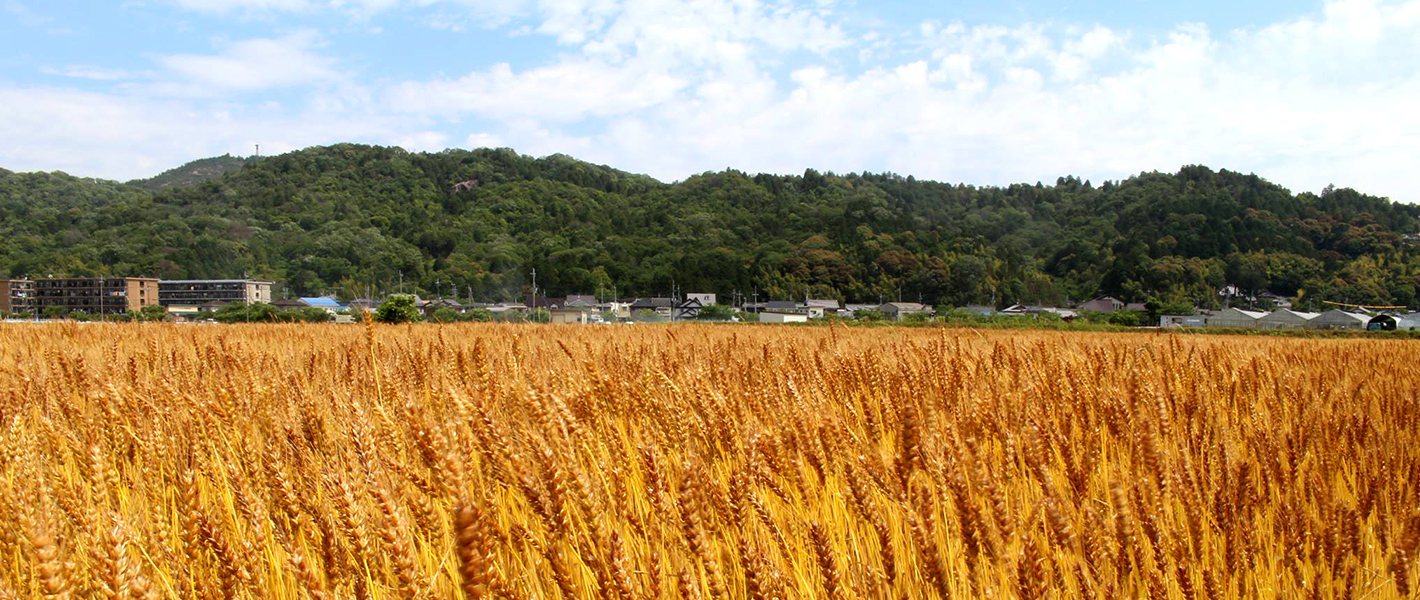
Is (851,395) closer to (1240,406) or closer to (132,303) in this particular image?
(1240,406)

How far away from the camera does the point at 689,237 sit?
83875 millimetres

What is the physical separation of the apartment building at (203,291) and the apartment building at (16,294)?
8.37 m

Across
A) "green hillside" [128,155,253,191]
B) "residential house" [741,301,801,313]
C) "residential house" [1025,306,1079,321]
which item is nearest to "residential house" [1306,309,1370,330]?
"residential house" [1025,306,1079,321]

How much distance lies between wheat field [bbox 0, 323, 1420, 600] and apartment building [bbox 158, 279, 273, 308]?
2911 inches

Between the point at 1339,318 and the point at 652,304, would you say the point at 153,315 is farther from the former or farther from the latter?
the point at 1339,318

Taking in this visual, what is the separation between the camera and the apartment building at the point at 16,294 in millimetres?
55969

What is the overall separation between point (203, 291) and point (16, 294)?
1219 centimetres

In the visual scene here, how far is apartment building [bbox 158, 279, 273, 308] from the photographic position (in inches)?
2640

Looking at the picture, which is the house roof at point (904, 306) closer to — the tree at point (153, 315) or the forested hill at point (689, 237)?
the forested hill at point (689, 237)

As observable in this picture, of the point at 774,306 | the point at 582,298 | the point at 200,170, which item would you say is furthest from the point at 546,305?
the point at 200,170

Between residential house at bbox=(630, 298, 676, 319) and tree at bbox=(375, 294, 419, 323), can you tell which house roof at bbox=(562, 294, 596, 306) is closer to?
residential house at bbox=(630, 298, 676, 319)

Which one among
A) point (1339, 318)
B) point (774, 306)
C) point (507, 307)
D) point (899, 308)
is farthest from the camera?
point (774, 306)

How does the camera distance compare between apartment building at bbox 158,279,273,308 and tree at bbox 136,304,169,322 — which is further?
apartment building at bbox 158,279,273,308

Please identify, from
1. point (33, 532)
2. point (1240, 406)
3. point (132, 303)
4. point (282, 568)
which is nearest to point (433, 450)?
point (282, 568)
